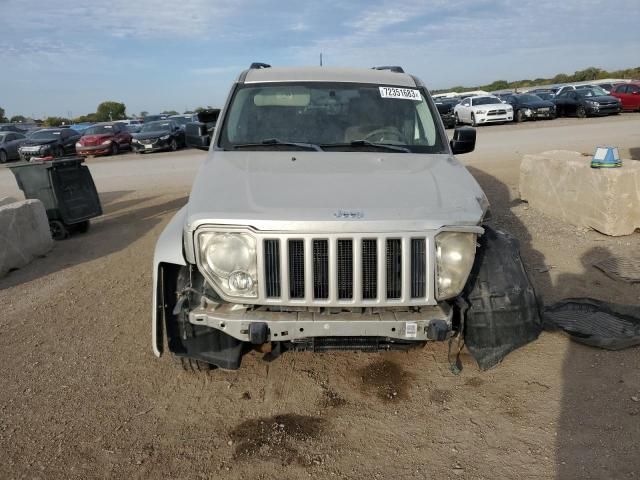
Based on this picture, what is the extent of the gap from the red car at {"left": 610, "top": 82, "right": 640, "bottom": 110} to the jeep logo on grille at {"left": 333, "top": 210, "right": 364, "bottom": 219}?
30240mm

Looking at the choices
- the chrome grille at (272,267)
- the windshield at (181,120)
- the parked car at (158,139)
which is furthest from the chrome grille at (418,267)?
the windshield at (181,120)

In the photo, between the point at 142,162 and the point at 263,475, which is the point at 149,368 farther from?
the point at 142,162

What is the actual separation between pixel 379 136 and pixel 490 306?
5.88 feet

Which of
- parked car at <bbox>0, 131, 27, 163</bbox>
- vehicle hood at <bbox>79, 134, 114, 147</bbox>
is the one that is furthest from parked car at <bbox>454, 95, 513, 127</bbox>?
parked car at <bbox>0, 131, 27, 163</bbox>

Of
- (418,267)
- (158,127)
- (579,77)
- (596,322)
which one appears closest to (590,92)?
(158,127)

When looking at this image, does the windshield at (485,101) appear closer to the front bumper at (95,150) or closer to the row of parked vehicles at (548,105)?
the row of parked vehicles at (548,105)

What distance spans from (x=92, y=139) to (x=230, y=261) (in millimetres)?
22669

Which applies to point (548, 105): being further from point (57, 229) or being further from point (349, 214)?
point (349, 214)

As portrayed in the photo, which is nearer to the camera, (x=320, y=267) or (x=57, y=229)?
(x=320, y=267)

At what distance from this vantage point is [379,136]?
172 inches

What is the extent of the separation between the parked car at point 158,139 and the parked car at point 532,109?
56.1 ft

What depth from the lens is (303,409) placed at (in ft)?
11.2

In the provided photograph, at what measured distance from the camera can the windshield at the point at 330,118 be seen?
14.0 ft

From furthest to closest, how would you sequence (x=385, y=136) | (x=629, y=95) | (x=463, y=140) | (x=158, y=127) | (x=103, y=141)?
(x=629, y=95) → (x=158, y=127) → (x=103, y=141) → (x=463, y=140) → (x=385, y=136)
